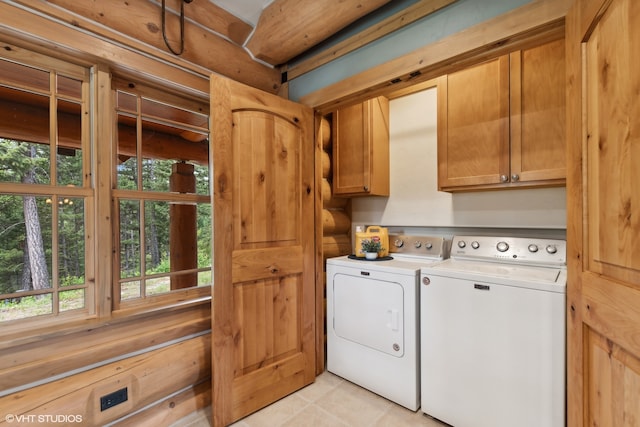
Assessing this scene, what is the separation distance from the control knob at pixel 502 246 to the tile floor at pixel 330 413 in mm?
1185

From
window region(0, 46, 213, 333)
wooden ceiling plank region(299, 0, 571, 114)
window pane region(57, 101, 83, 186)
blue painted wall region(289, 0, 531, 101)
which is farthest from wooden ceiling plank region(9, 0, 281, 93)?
wooden ceiling plank region(299, 0, 571, 114)

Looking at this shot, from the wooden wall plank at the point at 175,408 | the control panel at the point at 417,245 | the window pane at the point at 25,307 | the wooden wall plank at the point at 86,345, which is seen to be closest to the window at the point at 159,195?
the wooden wall plank at the point at 86,345

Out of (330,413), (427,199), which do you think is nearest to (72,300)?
(330,413)

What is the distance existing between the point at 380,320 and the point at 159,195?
170 centimetres

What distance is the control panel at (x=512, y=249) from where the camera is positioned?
1.74 metres

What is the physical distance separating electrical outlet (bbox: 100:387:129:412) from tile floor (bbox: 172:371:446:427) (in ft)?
1.28

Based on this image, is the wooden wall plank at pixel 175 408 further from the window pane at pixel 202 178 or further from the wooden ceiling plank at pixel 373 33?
the wooden ceiling plank at pixel 373 33

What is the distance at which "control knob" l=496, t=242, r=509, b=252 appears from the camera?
1917 mm

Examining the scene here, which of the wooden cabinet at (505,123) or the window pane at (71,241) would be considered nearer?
the window pane at (71,241)

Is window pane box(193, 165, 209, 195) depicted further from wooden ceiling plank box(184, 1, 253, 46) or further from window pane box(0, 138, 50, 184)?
wooden ceiling plank box(184, 1, 253, 46)

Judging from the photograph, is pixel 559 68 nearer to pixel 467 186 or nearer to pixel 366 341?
pixel 467 186

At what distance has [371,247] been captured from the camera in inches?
88.5

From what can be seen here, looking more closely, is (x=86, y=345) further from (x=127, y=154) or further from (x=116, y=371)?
(x=127, y=154)

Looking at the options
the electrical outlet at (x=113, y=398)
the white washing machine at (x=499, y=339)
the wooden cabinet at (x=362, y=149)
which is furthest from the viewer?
the wooden cabinet at (x=362, y=149)
